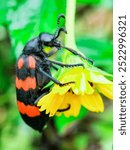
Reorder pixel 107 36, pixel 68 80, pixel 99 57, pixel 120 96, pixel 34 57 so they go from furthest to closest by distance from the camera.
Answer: pixel 107 36, pixel 99 57, pixel 34 57, pixel 120 96, pixel 68 80

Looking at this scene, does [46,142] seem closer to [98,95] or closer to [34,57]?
[34,57]

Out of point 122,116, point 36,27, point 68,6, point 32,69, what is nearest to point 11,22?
point 36,27

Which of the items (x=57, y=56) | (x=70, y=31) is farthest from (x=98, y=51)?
(x=70, y=31)

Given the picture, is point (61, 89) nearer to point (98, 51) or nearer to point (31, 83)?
point (31, 83)

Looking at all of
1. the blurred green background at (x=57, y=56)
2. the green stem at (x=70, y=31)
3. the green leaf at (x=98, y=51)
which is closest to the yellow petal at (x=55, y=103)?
the green stem at (x=70, y=31)

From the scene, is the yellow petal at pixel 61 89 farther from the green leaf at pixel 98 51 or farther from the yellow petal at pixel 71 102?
the green leaf at pixel 98 51

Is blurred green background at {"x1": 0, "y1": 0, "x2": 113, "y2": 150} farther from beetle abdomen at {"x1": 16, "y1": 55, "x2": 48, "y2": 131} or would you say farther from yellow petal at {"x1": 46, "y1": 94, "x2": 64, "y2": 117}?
yellow petal at {"x1": 46, "y1": 94, "x2": 64, "y2": 117}

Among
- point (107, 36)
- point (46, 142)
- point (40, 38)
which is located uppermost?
point (107, 36)

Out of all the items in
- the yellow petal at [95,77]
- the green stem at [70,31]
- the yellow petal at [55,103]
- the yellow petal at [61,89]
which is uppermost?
the green stem at [70,31]
